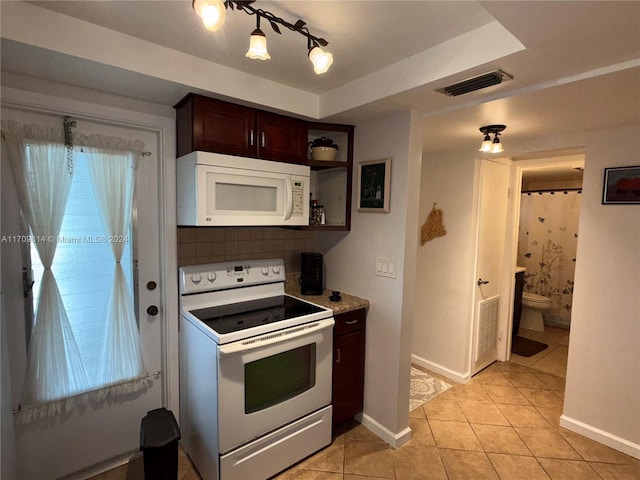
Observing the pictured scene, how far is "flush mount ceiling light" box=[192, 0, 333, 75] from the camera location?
1.01 metres

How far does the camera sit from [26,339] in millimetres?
1703

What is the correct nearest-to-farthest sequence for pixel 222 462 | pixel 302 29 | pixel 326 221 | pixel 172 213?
pixel 302 29 < pixel 222 462 < pixel 172 213 < pixel 326 221

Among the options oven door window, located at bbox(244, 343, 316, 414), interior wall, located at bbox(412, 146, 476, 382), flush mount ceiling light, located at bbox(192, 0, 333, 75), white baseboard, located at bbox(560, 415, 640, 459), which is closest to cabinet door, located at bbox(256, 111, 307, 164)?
flush mount ceiling light, located at bbox(192, 0, 333, 75)

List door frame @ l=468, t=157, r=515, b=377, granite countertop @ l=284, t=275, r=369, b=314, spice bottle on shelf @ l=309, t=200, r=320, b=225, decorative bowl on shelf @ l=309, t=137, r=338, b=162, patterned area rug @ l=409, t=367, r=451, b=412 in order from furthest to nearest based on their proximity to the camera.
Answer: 1. door frame @ l=468, t=157, r=515, b=377
2. patterned area rug @ l=409, t=367, r=451, b=412
3. spice bottle on shelf @ l=309, t=200, r=320, b=225
4. decorative bowl on shelf @ l=309, t=137, r=338, b=162
5. granite countertop @ l=284, t=275, r=369, b=314

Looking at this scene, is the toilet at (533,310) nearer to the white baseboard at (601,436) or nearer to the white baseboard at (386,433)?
the white baseboard at (601,436)

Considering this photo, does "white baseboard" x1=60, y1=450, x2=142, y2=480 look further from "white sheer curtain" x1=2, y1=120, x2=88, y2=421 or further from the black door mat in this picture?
the black door mat

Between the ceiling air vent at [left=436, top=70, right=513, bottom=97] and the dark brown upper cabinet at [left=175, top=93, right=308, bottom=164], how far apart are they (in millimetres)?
930

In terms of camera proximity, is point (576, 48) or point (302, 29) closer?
point (576, 48)

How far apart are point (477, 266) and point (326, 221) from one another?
1.48 m

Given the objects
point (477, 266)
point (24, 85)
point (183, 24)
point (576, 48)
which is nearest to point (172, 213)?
point (24, 85)

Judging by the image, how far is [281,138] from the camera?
7.06 feet

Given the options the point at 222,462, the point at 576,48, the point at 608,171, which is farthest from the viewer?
the point at 608,171

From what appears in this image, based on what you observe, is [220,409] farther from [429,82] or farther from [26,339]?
[429,82]

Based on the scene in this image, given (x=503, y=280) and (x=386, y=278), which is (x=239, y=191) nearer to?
(x=386, y=278)
